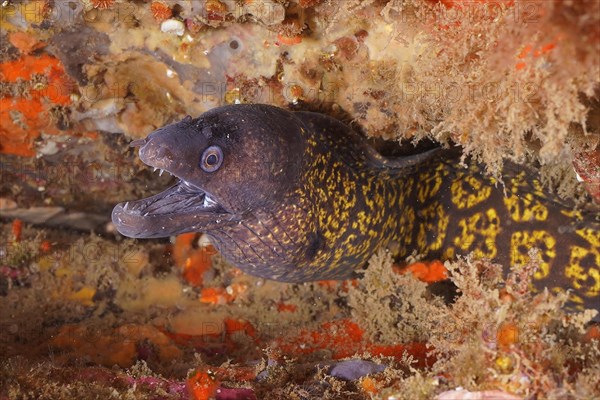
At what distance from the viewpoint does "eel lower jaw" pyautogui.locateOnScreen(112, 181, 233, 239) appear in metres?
3.29

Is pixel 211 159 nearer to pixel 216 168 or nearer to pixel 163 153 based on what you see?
pixel 216 168

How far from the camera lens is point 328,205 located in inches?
159

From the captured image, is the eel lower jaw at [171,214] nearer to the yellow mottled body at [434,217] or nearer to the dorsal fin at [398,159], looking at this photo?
the yellow mottled body at [434,217]

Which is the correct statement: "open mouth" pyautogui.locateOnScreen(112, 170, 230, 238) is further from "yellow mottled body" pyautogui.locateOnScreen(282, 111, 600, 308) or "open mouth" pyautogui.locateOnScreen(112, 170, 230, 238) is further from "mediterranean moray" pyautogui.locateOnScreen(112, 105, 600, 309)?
"yellow mottled body" pyautogui.locateOnScreen(282, 111, 600, 308)

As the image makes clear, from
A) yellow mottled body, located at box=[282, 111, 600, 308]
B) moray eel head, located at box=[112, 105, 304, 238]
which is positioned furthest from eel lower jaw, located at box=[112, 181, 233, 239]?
yellow mottled body, located at box=[282, 111, 600, 308]

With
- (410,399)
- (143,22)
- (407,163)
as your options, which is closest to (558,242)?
(407,163)

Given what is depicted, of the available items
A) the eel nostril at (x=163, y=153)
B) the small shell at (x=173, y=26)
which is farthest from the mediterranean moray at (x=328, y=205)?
the small shell at (x=173, y=26)

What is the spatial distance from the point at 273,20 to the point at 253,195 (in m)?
1.22

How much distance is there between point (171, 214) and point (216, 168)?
46cm

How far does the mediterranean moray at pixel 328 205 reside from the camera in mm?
3346

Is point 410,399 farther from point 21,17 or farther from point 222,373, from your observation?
point 21,17

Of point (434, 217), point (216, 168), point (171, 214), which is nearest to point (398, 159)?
point (434, 217)

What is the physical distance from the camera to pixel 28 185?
18.8 feet

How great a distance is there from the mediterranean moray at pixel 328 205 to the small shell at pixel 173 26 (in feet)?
2.79
